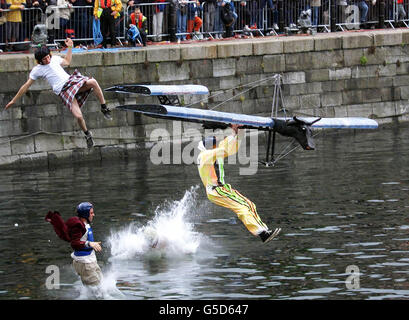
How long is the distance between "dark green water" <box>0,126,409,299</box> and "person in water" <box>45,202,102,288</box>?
0.81 m

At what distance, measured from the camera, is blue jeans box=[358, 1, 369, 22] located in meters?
38.0

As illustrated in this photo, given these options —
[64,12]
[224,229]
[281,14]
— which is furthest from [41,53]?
[281,14]

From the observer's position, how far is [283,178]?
28.9m

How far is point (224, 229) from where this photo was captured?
76.7ft

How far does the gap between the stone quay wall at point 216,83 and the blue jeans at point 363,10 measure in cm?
84

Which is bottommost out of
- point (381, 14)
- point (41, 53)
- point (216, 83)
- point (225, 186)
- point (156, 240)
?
point (156, 240)

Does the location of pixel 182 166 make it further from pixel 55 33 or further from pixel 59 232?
pixel 59 232

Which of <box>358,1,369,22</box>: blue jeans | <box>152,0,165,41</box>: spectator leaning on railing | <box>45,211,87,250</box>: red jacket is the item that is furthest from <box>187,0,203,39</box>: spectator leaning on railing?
<box>45,211,87,250</box>: red jacket

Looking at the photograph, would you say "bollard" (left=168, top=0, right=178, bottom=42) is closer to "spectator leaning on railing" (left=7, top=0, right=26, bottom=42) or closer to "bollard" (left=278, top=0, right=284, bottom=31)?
"bollard" (left=278, top=0, right=284, bottom=31)

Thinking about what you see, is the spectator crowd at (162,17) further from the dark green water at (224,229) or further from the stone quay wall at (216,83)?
the dark green water at (224,229)

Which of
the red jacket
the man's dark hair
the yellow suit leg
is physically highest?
the man's dark hair

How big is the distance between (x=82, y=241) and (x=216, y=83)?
18183 mm

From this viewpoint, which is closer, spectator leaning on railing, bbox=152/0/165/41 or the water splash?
the water splash

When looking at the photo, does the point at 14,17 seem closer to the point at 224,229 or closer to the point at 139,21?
the point at 139,21
